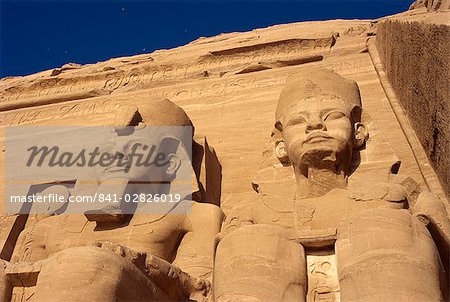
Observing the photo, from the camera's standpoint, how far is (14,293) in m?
3.67

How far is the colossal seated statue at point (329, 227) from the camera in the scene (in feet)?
10.2

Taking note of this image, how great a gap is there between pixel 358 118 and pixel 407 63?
107 cm

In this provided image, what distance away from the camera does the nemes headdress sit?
4602 mm

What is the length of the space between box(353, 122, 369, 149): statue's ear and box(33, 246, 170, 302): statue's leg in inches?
74.2

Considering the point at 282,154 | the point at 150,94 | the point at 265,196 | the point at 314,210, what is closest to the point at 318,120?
the point at 282,154

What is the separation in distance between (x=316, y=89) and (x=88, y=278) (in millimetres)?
2173

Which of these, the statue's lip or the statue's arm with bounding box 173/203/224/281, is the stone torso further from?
the statue's lip

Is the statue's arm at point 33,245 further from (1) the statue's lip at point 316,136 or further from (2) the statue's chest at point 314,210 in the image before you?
(1) the statue's lip at point 316,136

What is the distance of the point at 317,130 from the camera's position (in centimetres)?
430

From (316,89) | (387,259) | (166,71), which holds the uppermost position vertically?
(166,71)

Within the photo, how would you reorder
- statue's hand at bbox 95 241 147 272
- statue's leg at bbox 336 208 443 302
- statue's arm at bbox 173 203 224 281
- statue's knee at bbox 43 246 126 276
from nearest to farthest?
statue's leg at bbox 336 208 443 302 < statue's knee at bbox 43 246 126 276 < statue's hand at bbox 95 241 147 272 < statue's arm at bbox 173 203 224 281

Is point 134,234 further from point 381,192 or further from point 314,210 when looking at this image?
point 381,192

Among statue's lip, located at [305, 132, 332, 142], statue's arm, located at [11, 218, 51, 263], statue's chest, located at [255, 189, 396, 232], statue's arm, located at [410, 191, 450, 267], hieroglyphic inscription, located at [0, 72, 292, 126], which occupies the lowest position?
statue's arm, located at [410, 191, 450, 267]

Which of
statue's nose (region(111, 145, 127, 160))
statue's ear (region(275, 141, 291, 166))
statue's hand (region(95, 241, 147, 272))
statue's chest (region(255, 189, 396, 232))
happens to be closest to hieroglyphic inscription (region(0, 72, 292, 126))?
statue's ear (region(275, 141, 291, 166))
